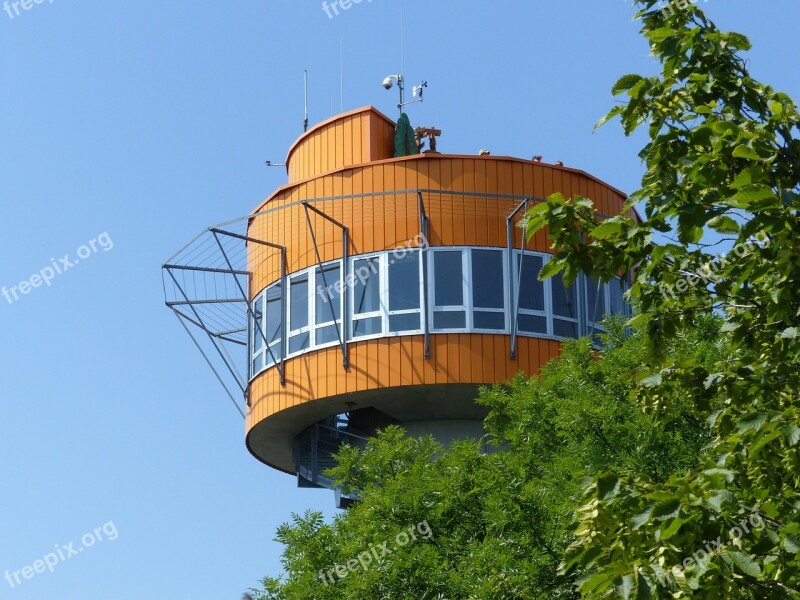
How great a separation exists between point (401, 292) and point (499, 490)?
9998mm

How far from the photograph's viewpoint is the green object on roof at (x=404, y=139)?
34844 mm

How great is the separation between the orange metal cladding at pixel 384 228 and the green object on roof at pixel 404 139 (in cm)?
29

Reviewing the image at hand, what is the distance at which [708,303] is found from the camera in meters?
10.4

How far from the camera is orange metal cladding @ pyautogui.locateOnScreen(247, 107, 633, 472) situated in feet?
105

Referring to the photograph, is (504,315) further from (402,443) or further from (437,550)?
(437,550)

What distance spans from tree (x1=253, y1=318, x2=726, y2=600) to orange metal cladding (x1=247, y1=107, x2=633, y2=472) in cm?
465

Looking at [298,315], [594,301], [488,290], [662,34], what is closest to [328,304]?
[298,315]

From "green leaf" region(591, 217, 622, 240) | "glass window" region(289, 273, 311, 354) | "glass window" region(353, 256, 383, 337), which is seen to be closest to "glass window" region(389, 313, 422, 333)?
"glass window" region(353, 256, 383, 337)

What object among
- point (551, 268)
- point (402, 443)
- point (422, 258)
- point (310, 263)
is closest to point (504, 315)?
point (422, 258)

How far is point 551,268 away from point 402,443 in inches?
666

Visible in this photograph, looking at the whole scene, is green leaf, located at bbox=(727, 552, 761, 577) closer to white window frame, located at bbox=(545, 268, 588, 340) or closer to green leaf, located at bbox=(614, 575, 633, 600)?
green leaf, located at bbox=(614, 575, 633, 600)

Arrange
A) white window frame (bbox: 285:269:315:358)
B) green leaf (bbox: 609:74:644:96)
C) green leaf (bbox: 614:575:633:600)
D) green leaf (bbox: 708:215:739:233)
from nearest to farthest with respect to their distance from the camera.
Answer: green leaf (bbox: 614:575:633:600)
green leaf (bbox: 708:215:739:233)
green leaf (bbox: 609:74:644:96)
white window frame (bbox: 285:269:315:358)

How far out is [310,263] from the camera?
33.4 metres

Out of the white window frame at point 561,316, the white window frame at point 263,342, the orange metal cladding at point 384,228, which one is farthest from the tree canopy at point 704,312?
the white window frame at point 263,342
